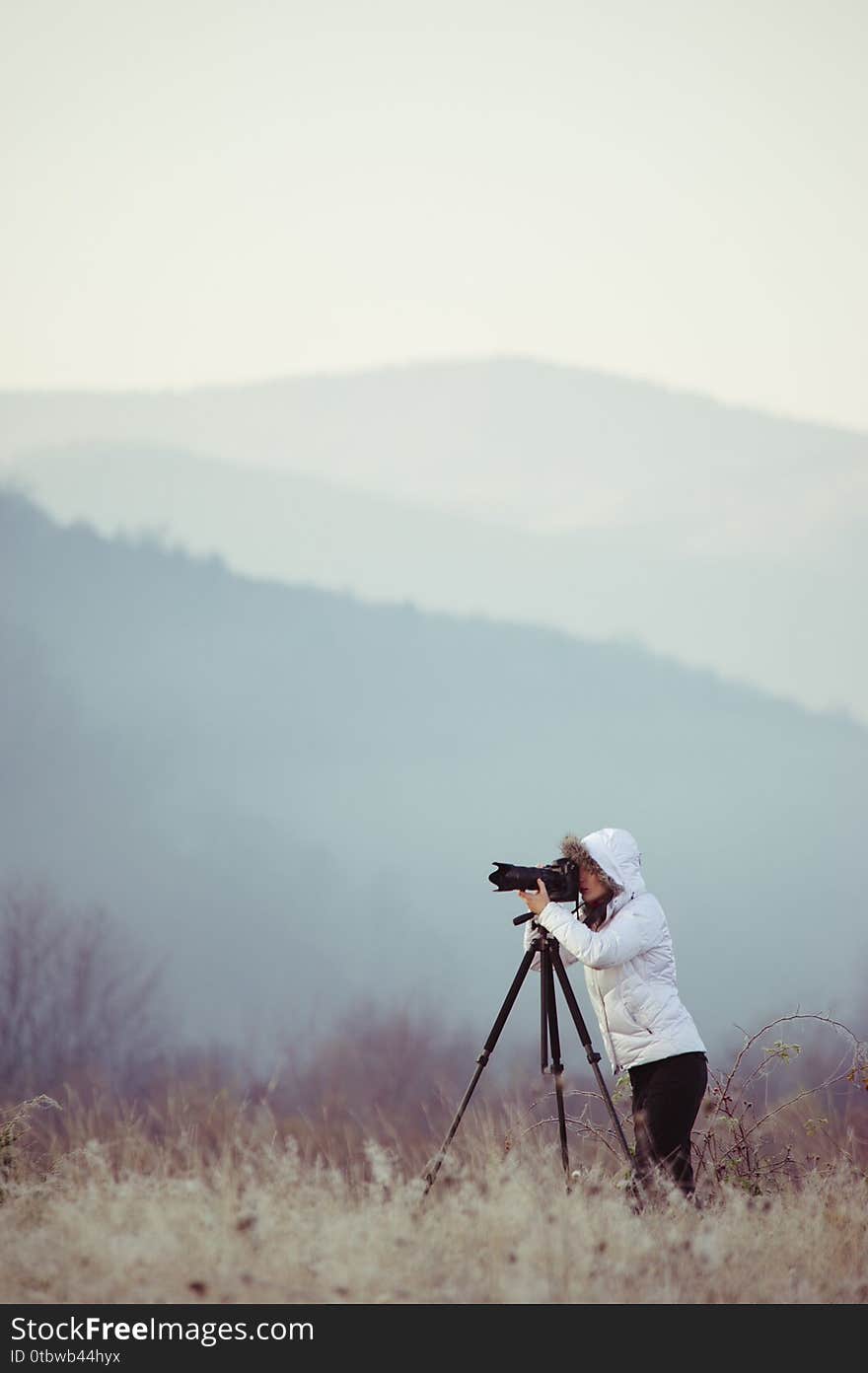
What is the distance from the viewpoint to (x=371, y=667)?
89.9 meters

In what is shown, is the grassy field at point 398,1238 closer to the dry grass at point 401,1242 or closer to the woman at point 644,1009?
the dry grass at point 401,1242

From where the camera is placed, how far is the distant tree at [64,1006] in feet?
168

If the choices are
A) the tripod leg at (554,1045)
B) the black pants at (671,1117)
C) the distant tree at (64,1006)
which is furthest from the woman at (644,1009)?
the distant tree at (64,1006)

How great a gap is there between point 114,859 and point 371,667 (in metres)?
23.7

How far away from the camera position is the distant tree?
168 ft

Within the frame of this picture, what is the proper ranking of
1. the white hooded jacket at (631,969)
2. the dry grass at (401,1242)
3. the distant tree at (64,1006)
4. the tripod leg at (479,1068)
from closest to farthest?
the dry grass at (401,1242)
the white hooded jacket at (631,969)
the tripod leg at (479,1068)
the distant tree at (64,1006)

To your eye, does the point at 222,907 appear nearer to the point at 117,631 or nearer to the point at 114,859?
the point at 114,859

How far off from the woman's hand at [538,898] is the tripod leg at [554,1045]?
0.30 metres

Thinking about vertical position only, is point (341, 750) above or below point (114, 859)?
above

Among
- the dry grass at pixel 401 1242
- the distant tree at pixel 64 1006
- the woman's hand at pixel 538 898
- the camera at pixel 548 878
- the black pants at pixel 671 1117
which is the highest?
the camera at pixel 548 878

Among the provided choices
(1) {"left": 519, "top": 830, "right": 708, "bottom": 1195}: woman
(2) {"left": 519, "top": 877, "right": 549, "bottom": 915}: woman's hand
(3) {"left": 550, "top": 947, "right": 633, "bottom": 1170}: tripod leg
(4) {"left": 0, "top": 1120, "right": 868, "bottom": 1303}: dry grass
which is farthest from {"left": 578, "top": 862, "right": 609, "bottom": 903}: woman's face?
(4) {"left": 0, "top": 1120, "right": 868, "bottom": 1303}: dry grass

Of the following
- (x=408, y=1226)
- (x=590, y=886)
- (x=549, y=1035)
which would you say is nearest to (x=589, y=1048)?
(x=549, y=1035)

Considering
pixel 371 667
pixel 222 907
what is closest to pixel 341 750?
pixel 371 667

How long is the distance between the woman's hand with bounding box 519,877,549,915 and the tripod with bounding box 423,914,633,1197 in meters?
0.22
